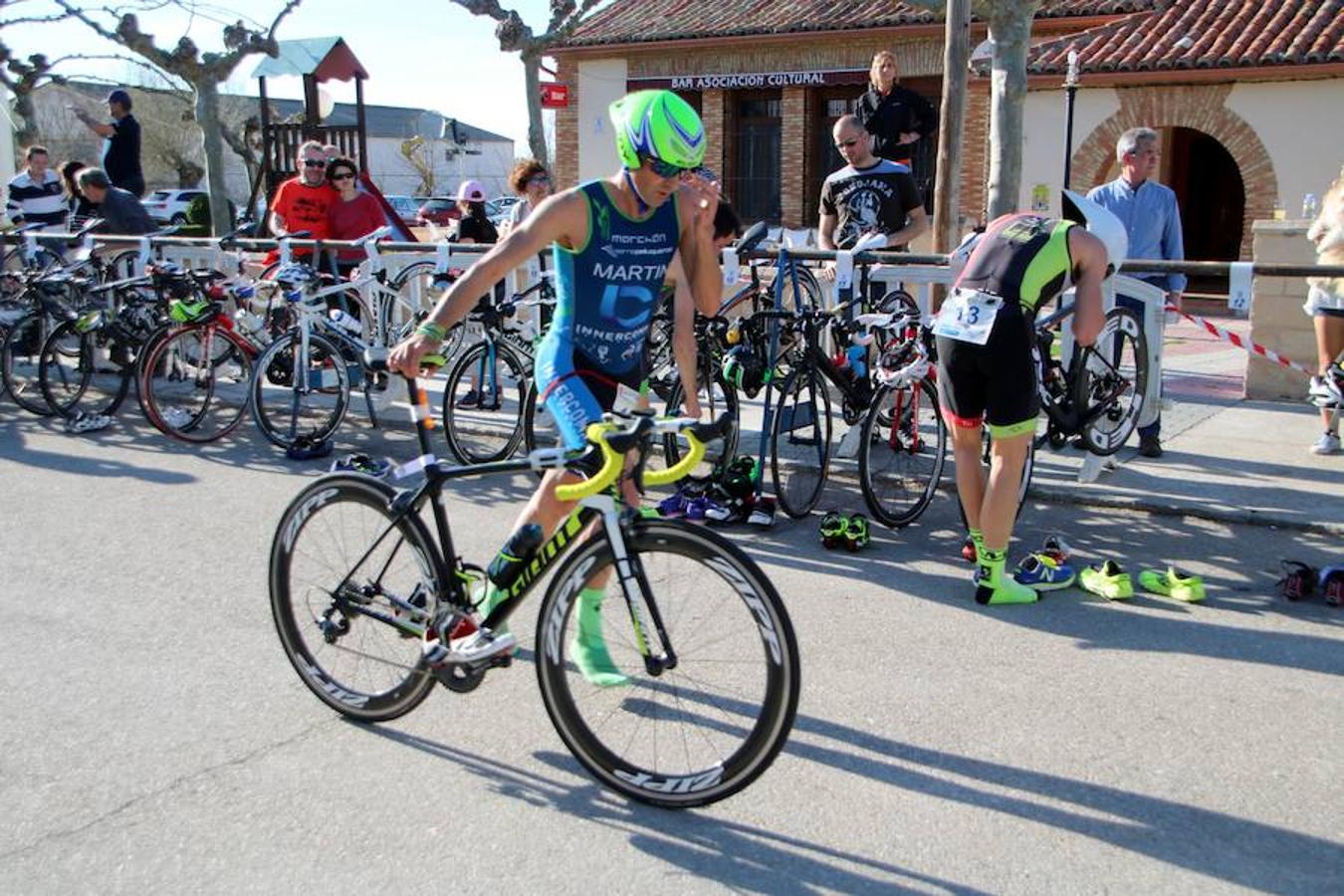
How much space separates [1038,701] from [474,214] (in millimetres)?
8344

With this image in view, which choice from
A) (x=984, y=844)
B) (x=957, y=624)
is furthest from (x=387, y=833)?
(x=957, y=624)

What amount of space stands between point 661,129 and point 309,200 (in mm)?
7834

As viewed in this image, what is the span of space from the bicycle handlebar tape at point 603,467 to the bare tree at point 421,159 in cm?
5351

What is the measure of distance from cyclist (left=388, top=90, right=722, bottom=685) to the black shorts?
138cm

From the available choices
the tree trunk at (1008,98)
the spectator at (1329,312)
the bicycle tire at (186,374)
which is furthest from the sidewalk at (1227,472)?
the bicycle tire at (186,374)

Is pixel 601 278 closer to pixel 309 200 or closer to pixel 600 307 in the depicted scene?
pixel 600 307

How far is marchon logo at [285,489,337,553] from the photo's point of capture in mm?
4078

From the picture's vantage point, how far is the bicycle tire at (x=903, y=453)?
6.62 meters

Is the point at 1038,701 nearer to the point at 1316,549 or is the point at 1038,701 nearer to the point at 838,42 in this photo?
the point at 1316,549

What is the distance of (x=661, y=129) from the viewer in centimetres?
381

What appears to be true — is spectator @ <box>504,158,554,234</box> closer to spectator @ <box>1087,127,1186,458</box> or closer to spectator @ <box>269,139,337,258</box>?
spectator @ <box>269,139,337,258</box>

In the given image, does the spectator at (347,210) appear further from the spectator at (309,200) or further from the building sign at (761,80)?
the building sign at (761,80)

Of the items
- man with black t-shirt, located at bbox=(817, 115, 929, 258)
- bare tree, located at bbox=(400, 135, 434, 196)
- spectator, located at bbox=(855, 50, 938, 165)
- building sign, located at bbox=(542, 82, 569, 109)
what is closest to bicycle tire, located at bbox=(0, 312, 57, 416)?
man with black t-shirt, located at bbox=(817, 115, 929, 258)

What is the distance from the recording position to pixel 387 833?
3502mm
